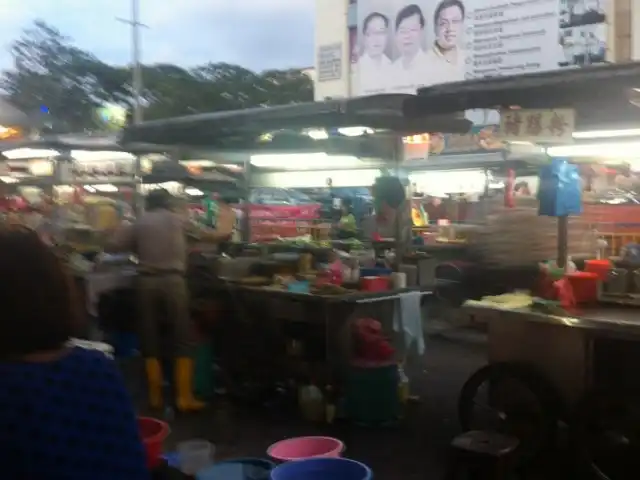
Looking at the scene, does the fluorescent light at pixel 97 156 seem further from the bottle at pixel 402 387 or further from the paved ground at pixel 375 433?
the bottle at pixel 402 387

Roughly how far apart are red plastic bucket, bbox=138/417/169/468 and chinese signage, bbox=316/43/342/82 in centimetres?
1423

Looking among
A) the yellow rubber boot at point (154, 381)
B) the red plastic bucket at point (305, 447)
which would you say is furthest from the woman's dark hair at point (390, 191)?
the red plastic bucket at point (305, 447)

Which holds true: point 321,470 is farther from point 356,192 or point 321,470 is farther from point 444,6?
point 444,6

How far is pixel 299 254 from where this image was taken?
6.70 m

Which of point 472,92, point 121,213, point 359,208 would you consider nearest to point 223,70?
point 359,208

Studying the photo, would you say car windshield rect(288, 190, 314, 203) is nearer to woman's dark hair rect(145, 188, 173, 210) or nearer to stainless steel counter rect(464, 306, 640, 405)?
woman's dark hair rect(145, 188, 173, 210)

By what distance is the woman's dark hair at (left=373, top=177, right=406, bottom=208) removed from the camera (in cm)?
637

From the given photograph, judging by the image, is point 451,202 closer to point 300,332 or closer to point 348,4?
point 300,332

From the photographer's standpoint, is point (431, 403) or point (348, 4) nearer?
point (431, 403)

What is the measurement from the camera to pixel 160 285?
561 cm

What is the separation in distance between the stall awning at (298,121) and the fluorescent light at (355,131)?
191 mm

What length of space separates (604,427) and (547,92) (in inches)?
75.6

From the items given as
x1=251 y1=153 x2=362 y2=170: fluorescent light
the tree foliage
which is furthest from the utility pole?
x1=251 y1=153 x2=362 y2=170: fluorescent light

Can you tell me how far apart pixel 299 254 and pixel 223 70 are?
16.1m
